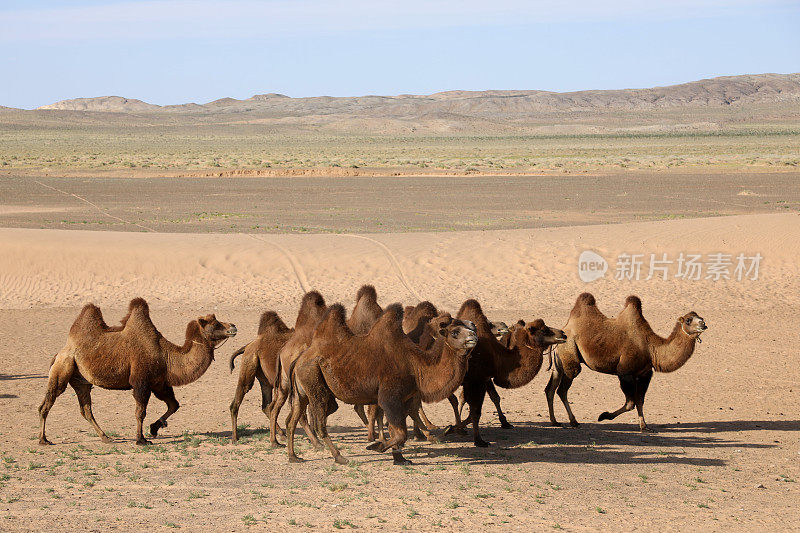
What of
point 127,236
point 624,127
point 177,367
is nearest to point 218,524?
point 177,367

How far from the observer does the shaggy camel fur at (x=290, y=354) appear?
33.4ft

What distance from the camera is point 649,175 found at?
55.7 m

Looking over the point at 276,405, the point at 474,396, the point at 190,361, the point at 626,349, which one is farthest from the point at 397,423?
the point at 626,349

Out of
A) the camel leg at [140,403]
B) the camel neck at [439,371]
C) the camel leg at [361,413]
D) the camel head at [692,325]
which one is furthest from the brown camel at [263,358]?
the camel head at [692,325]

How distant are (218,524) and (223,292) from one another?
15.1 meters

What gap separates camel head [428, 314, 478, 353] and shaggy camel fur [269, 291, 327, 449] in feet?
5.14

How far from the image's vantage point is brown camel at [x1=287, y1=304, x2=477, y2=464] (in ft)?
30.2

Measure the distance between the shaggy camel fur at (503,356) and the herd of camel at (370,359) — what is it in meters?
0.01

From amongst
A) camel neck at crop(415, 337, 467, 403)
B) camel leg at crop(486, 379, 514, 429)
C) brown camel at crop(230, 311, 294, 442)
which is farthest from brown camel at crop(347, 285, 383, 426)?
camel neck at crop(415, 337, 467, 403)

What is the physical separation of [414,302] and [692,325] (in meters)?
10.4

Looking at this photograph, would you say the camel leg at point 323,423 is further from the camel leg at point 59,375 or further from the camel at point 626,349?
the camel at point 626,349

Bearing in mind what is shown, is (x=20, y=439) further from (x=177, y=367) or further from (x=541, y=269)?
(x=541, y=269)

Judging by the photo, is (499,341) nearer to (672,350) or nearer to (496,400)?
(496,400)

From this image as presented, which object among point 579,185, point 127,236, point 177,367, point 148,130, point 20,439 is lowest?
point 20,439
